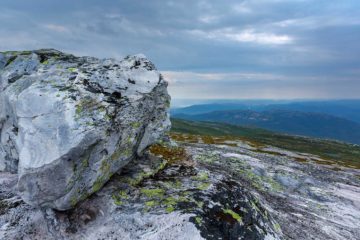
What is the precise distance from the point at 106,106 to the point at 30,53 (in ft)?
28.1

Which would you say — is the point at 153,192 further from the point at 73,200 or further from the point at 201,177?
the point at 73,200

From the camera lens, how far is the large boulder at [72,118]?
1594 centimetres

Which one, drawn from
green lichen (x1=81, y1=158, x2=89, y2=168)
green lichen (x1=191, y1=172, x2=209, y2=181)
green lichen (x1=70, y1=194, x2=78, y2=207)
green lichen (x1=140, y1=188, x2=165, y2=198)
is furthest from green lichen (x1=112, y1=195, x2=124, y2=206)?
green lichen (x1=191, y1=172, x2=209, y2=181)

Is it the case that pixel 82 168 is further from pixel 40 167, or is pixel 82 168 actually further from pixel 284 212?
pixel 284 212

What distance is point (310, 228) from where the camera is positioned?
2427 cm

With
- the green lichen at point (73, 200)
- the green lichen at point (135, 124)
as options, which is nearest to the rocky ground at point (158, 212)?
the green lichen at point (73, 200)

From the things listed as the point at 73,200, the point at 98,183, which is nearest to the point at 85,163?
the point at 98,183

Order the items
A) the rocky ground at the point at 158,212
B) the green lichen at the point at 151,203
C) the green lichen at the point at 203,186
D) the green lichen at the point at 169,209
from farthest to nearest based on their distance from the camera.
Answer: the green lichen at the point at 203,186
the green lichen at the point at 151,203
the green lichen at the point at 169,209
the rocky ground at the point at 158,212

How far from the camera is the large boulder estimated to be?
1594 cm

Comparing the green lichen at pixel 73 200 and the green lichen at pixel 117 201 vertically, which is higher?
the green lichen at pixel 73 200

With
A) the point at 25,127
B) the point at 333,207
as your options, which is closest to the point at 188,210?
the point at 25,127

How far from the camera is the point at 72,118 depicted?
16.8 metres

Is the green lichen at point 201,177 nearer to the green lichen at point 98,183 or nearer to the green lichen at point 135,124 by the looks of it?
the green lichen at point 135,124

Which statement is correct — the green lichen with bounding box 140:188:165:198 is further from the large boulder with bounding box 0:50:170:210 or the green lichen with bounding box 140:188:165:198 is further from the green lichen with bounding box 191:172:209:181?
the green lichen with bounding box 191:172:209:181
